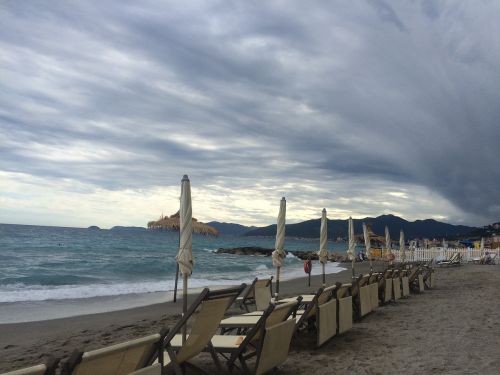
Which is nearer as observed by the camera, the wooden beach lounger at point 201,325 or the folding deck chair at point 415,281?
the wooden beach lounger at point 201,325

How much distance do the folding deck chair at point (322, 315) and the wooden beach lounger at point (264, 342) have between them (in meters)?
0.84

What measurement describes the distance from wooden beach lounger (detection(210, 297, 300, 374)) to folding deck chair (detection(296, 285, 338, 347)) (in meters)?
0.84

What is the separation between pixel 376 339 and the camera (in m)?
6.38

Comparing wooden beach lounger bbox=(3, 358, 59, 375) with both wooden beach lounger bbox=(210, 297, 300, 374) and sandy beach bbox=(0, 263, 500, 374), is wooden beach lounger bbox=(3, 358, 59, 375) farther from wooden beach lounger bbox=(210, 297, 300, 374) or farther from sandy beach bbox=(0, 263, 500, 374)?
sandy beach bbox=(0, 263, 500, 374)

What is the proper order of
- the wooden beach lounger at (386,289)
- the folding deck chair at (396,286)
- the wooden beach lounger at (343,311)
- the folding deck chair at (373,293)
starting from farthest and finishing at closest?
1. the folding deck chair at (396,286)
2. the wooden beach lounger at (386,289)
3. the folding deck chair at (373,293)
4. the wooden beach lounger at (343,311)

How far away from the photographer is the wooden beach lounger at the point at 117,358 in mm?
2473

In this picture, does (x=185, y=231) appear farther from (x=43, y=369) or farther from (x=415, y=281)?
(x=415, y=281)

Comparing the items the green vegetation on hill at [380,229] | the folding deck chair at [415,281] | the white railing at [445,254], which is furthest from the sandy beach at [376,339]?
the green vegetation on hill at [380,229]

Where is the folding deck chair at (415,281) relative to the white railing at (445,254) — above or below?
below

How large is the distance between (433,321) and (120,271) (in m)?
21.1

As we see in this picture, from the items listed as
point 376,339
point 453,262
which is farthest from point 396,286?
point 453,262

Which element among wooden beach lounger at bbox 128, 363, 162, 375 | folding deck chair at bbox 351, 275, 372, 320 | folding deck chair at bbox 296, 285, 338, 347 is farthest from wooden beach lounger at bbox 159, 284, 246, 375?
folding deck chair at bbox 351, 275, 372, 320

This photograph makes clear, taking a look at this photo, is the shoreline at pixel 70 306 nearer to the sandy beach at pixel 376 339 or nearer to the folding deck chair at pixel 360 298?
the sandy beach at pixel 376 339

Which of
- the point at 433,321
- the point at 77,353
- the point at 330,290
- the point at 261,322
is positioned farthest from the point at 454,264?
the point at 77,353
